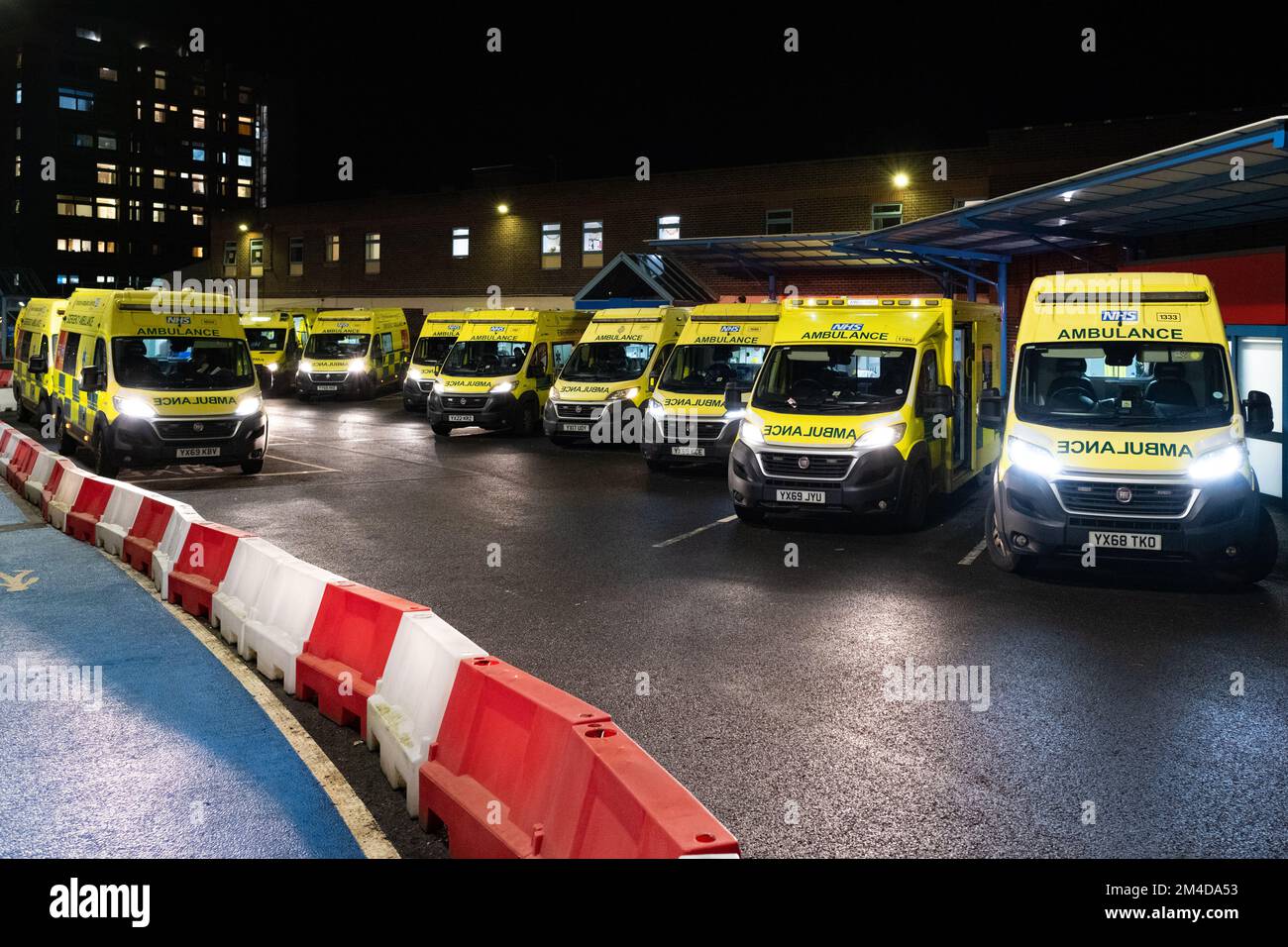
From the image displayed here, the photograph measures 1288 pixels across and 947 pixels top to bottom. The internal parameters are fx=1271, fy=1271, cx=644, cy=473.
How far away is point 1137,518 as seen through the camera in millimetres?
9961

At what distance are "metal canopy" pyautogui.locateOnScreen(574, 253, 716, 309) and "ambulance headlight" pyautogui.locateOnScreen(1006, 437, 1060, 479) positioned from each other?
24499 millimetres

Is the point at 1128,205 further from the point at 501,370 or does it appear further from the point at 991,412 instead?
the point at 501,370

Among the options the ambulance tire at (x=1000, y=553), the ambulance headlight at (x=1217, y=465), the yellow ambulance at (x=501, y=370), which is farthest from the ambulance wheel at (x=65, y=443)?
the ambulance headlight at (x=1217, y=465)

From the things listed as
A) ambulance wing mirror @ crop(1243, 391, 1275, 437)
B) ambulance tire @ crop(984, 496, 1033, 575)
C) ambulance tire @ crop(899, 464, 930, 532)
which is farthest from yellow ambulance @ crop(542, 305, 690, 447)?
ambulance wing mirror @ crop(1243, 391, 1275, 437)

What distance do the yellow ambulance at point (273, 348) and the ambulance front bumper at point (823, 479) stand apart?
27.3 m

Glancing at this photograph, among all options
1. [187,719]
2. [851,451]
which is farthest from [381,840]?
[851,451]

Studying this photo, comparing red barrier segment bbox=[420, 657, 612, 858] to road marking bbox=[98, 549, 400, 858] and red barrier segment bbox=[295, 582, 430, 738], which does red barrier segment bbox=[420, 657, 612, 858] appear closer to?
road marking bbox=[98, 549, 400, 858]

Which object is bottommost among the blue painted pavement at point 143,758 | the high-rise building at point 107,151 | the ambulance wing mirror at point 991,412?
the blue painted pavement at point 143,758

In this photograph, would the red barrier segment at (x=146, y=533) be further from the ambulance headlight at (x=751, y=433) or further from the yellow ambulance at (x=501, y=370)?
the yellow ambulance at (x=501, y=370)

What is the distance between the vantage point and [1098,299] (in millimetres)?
11477

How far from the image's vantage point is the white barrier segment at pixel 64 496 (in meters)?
13.1
